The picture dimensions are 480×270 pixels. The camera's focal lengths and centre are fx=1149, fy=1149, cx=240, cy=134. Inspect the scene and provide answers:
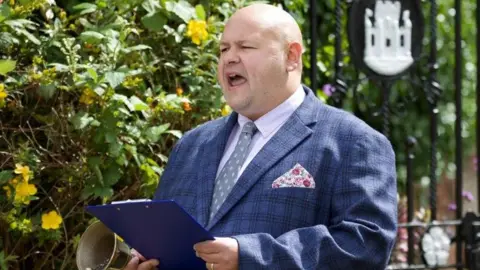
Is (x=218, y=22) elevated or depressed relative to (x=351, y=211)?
elevated

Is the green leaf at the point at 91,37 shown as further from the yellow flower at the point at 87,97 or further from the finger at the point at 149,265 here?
the finger at the point at 149,265

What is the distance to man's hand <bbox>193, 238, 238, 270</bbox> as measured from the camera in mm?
2801

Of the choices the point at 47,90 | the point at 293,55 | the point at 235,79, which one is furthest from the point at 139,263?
the point at 47,90

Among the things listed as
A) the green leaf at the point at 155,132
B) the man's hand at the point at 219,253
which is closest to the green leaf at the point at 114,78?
the green leaf at the point at 155,132

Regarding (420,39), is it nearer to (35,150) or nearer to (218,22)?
(218,22)

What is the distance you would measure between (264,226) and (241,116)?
38 cm

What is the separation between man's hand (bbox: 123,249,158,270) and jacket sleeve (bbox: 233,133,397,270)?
0.26 meters

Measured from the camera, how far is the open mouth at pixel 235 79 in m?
3.11

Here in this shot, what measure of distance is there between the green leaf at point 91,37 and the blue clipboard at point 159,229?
3.24ft

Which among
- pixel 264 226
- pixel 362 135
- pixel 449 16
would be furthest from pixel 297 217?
pixel 449 16

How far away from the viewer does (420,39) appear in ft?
16.1

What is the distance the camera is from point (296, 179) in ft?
9.86

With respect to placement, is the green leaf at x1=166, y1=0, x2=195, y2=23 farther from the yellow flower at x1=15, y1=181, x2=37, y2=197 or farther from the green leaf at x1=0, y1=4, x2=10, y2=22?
the yellow flower at x1=15, y1=181, x2=37, y2=197

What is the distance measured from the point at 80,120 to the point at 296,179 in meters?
1.02
